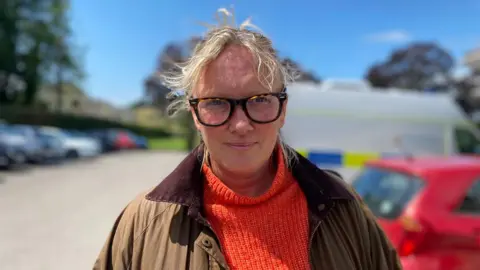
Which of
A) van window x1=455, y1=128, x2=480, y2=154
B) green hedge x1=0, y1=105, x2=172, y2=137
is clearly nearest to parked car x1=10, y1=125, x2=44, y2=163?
van window x1=455, y1=128, x2=480, y2=154

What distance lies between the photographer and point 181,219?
1.61 metres

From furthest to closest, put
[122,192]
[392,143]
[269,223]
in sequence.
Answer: [122,192]
[392,143]
[269,223]

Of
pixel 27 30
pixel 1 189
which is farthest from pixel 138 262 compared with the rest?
pixel 27 30

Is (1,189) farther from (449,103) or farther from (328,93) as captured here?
(449,103)

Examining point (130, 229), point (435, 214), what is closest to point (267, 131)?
point (130, 229)

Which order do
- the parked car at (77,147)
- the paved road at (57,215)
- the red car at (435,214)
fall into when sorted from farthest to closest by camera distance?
the parked car at (77,147)
the paved road at (57,215)
the red car at (435,214)

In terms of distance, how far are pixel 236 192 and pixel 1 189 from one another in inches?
532

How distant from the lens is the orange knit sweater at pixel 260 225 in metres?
1.61

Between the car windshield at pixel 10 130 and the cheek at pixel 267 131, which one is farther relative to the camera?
the car windshield at pixel 10 130

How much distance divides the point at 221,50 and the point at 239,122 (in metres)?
0.25

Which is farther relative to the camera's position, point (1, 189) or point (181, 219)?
point (1, 189)

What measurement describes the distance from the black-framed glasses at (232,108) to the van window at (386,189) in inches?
98.0

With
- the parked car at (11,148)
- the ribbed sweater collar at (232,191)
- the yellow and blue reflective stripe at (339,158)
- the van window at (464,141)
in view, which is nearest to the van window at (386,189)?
the ribbed sweater collar at (232,191)

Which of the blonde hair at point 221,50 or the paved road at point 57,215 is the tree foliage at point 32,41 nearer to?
the paved road at point 57,215
